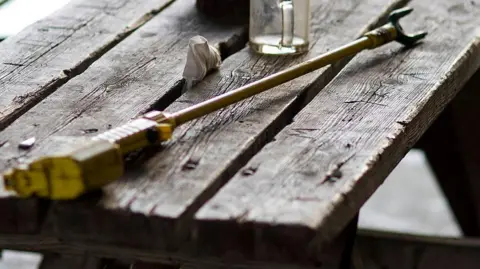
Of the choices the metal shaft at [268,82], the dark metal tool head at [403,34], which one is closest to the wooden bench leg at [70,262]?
the metal shaft at [268,82]

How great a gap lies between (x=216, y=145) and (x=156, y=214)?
0.22 meters

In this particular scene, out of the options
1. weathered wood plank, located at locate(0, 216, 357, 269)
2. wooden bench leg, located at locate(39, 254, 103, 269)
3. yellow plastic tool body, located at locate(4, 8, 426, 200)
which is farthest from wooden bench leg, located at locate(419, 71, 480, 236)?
wooden bench leg, located at locate(39, 254, 103, 269)

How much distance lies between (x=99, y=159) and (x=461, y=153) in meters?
1.26

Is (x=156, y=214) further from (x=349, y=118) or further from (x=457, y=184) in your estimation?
(x=457, y=184)

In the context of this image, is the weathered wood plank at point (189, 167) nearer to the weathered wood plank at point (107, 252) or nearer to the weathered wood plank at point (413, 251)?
the weathered wood plank at point (107, 252)

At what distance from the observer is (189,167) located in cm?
123

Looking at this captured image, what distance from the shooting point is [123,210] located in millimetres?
1115

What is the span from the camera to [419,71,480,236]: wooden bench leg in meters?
2.16

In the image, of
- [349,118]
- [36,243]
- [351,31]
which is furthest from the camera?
[351,31]

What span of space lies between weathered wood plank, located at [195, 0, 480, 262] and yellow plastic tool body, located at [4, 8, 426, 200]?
0.38ft

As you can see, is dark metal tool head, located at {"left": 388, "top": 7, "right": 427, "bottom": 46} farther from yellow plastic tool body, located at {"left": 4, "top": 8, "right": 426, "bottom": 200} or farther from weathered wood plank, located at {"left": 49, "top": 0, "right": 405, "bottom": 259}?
yellow plastic tool body, located at {"left": 4, "top": 8, "right": 426, "bottom": 200}

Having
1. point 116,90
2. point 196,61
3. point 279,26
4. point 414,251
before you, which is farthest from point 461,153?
point 116,90

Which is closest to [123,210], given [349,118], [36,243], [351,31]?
[36,243]

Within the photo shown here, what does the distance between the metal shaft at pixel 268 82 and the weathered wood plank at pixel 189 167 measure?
0.06 ft
